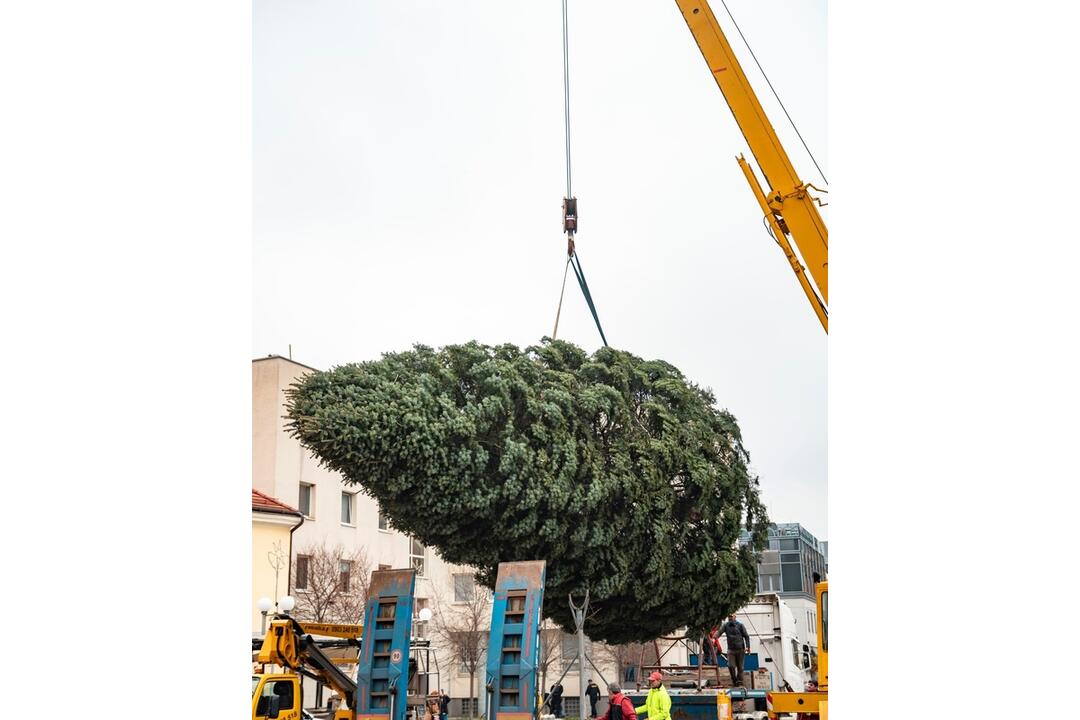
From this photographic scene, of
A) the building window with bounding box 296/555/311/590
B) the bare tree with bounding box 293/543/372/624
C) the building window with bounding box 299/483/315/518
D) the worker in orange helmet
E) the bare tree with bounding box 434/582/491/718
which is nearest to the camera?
the worker in orange helmet

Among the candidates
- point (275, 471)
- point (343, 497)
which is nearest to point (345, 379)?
point (275, 471)

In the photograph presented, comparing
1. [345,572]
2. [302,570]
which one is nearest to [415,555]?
[345,572]

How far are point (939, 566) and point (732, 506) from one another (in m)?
4.93

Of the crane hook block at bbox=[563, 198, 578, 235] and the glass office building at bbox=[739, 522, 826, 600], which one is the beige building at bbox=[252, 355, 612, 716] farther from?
the crane hook block at bbox=[563, 198, 578, 235]

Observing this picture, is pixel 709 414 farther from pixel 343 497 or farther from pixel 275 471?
pixel 343 497

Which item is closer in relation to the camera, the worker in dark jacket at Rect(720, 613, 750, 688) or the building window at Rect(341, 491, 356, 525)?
the worker in dark jacket at Rect(720, 613, 750, 688)

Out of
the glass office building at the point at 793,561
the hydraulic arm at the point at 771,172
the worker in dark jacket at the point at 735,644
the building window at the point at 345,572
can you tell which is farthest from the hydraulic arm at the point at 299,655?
the building window at the point at 345,572

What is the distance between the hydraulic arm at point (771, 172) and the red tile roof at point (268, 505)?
10.4 m

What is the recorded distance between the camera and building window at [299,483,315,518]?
18.0m

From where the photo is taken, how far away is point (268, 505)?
51.1 feet

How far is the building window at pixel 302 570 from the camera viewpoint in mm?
17188

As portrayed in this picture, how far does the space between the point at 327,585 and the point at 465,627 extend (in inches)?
198

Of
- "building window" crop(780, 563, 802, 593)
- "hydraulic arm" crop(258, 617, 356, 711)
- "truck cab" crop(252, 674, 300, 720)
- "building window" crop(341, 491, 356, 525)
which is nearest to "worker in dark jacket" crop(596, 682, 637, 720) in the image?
"hydraulic arm" crop(258, 617, 356, 711)

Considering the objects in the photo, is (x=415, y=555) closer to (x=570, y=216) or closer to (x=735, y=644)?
(x=735, y=644)
